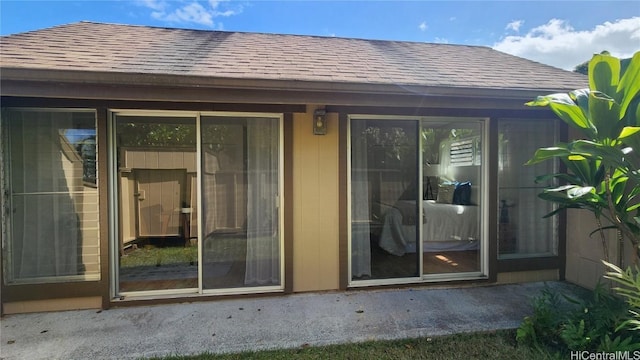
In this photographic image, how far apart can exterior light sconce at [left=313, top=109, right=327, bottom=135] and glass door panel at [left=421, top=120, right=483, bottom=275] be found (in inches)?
51.7

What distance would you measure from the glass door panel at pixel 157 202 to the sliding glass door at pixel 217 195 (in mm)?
15

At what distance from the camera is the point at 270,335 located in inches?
107

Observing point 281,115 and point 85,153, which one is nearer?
point 85,153

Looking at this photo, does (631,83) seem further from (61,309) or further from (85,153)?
(61,309)

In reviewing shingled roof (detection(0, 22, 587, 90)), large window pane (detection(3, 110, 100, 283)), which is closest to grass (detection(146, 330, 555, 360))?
large window pane (detection(3, 110, 100, 283))

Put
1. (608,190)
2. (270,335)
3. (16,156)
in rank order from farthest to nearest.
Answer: (16,156), (270,335), (608,190)

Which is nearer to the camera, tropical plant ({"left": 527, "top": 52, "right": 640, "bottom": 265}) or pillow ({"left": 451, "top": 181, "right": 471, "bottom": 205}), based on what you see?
tropical plant ({"left": 527, "top": 52, "right": 640, "bottom": 265})

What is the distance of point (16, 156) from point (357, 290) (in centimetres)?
409

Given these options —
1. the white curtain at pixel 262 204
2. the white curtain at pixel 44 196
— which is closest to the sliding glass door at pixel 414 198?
the white curtain at pixel 262 204

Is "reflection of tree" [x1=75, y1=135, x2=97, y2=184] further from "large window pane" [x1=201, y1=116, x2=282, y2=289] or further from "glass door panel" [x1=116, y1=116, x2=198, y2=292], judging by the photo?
"large window pane" [x1=201, y1=116, x2=282, y2=289]

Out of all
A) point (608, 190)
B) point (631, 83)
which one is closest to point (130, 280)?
point (608, 190)

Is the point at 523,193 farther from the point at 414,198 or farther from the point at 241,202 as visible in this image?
the point at 241,202

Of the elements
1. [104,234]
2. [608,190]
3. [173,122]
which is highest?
[173,122]

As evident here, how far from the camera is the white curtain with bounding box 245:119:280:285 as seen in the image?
3.60 meters
